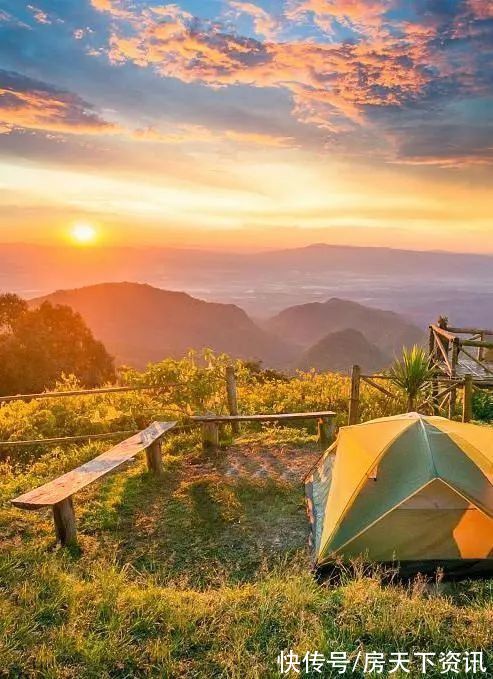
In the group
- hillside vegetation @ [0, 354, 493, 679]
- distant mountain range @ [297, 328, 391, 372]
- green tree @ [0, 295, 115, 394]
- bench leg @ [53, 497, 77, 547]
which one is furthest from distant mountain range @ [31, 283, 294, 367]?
bench leg @ [53, 497, 77, 547]

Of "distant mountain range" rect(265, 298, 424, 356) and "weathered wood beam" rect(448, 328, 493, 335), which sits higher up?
"weathered wood beam" rect(448, 328, 493, 335)

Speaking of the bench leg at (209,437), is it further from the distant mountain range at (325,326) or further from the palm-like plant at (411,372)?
the distant mountain range at (325,326)

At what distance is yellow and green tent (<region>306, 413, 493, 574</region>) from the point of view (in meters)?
5.51

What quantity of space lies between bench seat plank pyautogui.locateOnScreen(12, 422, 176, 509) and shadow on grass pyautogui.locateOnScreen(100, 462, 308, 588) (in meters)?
0.67

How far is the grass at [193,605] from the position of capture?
3.76 metres

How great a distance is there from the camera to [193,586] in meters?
5.42

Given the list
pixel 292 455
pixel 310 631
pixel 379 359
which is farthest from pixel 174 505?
pixel 379 359

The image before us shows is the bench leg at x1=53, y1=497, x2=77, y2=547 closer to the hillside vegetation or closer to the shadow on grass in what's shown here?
the hillside vegetation

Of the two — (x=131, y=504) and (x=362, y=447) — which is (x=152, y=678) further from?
(x=131, y=504)

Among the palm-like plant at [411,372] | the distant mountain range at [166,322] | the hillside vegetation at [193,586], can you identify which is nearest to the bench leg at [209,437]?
the hillside vegetation at [193,586]

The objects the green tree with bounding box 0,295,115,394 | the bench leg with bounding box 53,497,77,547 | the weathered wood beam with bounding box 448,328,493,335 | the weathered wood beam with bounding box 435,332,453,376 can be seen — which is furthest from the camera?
the green tree with bounding box 0,295,115,394

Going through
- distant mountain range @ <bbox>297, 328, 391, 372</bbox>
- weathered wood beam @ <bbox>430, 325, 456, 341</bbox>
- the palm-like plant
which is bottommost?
distant mountain range @ <bbox>297, 328, 391, 372</bbox>

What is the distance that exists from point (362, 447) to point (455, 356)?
7216mm

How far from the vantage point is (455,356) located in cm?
1252
